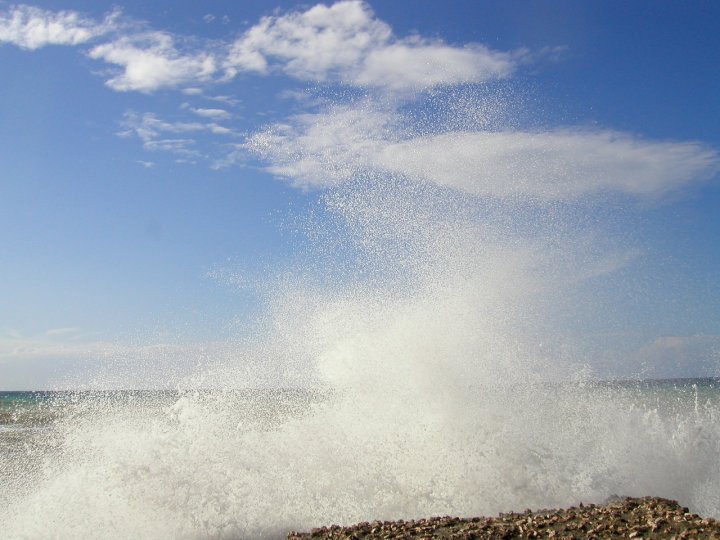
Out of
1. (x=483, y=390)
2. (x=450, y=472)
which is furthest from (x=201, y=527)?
(x=483, y=390)

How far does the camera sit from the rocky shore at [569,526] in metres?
8.88

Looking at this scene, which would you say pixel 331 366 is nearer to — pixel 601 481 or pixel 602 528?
pixel 601 481

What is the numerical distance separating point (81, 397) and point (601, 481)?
16804mm

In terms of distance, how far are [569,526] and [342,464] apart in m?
5.69

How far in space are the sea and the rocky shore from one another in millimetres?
2092

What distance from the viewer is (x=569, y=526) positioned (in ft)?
30.5

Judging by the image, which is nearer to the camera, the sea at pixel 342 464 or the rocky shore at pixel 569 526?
the rocky shore at pixel 569 526

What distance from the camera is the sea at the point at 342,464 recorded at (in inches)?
467

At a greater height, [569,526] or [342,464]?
[342,464]

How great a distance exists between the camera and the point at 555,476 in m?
13.5

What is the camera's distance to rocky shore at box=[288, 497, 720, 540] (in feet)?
29.1

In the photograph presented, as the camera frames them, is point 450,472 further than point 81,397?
No

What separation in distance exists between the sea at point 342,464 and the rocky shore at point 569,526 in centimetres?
209

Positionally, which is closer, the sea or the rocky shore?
the rocky shore
